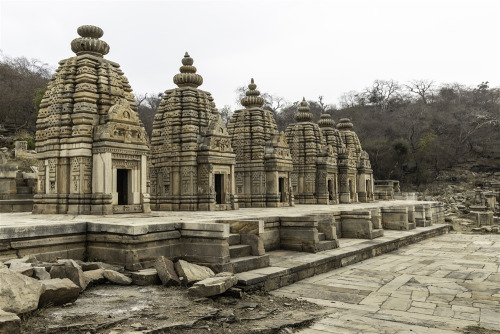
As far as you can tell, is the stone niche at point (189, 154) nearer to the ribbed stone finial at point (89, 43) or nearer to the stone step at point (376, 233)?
the ribbed stone finial at point (89, 43)

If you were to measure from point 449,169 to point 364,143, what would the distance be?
973 centimetres

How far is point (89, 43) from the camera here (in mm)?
12367

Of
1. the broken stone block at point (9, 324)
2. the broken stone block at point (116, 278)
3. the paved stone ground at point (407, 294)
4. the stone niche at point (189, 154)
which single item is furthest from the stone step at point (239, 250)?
the stone niche at point (189, 154)

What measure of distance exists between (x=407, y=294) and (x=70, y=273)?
5436 mm

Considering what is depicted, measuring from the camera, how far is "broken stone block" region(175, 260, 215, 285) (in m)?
6.70

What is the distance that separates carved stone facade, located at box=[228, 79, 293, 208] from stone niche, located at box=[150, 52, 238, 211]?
261 centimetres

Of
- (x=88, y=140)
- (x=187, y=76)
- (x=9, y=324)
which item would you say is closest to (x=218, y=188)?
(x=187, y=76)

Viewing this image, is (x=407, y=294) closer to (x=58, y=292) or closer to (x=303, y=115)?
(x=58, y=292)

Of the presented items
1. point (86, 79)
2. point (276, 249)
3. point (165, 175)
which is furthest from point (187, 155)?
point (276, 249)

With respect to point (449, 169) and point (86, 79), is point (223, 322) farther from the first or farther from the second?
point (449, 169)

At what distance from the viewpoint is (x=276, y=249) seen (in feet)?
34.4

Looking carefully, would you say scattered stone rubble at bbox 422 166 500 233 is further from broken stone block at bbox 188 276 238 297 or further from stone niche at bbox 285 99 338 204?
broken stone block at bbox 188 276 238 297

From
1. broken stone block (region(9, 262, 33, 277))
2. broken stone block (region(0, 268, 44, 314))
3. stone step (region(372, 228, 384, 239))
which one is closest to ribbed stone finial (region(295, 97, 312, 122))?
stone step (region(372, 228, 384, 239))

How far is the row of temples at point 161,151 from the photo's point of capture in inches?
452
